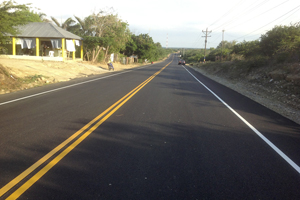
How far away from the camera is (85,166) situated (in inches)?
167

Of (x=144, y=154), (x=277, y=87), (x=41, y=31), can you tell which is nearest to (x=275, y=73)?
(x=277, y=87)

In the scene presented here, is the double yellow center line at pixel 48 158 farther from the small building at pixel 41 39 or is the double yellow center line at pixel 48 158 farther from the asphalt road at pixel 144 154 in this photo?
the small building at pixel 41 39

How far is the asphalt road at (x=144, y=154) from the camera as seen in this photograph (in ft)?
11.8

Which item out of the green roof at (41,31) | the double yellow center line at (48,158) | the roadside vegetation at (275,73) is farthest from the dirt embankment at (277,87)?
the green roof at (41,31)

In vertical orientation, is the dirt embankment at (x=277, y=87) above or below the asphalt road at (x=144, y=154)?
above

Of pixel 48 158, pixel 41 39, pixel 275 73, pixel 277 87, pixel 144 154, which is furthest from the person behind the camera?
pixel 41 39

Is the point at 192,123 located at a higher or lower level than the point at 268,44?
lower

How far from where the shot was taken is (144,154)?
4.82 m

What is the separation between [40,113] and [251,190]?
259 inches

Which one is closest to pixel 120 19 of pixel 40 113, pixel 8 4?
pixel 8 4

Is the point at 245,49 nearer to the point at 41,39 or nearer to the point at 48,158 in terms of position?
the point at 41,39

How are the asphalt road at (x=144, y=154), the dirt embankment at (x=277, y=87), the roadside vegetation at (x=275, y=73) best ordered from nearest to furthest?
1. the asphalt road at (x=144, y=154)
2. the dirt embankment at (x=277, y=87)
3. the roadside vegetation at (x=275, y=73)

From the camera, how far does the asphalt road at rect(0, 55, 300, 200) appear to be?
361 centimetres

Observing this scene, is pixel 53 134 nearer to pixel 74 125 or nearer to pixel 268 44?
pixel 74 125
